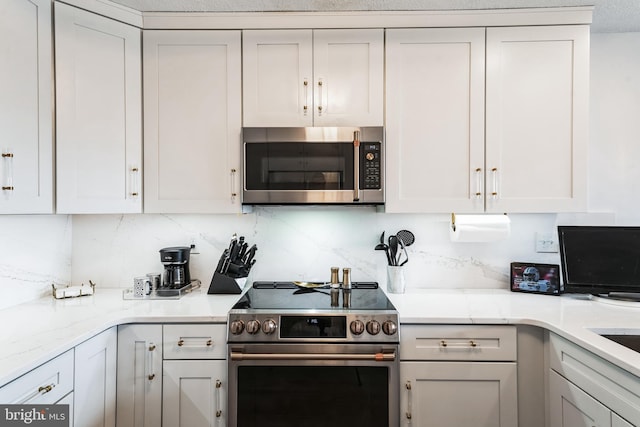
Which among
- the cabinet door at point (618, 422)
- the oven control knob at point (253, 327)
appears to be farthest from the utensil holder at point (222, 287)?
the cabinet door at point (618, 422)

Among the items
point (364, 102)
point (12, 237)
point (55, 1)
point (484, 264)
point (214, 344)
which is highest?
point (55, 1)

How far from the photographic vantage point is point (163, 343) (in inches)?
64.4

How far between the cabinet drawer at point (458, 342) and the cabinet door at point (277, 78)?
122cm

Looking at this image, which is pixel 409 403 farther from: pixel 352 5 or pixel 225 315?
pixel 352 5

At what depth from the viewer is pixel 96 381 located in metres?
1.50

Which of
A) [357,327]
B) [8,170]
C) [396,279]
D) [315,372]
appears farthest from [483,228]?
[8,170]

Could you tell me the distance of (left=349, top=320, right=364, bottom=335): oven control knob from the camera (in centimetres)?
159

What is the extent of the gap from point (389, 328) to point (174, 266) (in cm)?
127

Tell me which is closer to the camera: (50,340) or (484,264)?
(50,340)

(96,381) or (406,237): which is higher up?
(406,237)

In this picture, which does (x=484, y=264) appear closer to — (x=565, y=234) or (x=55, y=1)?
(x=565, y=234)

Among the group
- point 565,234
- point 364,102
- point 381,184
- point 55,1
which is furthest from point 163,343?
point 565,234

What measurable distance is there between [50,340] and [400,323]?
4.63 ft

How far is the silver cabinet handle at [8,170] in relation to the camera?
4.69 feet
